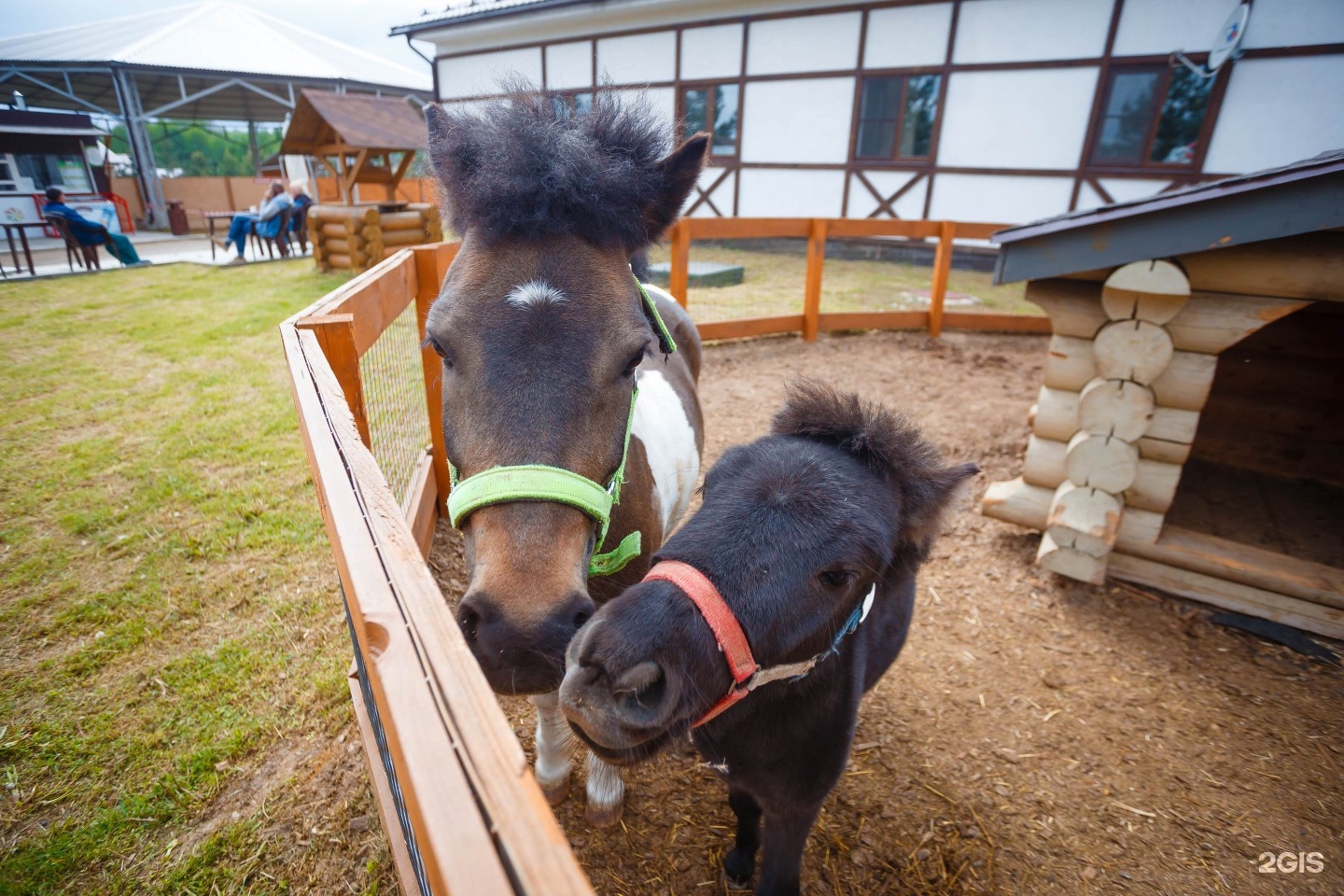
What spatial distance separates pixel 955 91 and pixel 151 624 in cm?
1330

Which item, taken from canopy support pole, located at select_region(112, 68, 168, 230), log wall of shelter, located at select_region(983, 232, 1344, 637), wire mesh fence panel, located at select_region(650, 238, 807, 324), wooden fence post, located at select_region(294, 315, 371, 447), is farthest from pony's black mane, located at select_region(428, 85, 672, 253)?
canopy support pole, located at select_region(112, 68, 168, 230)

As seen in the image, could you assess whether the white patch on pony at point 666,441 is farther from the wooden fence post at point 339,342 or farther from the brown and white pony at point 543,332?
the wooden fence post at point 339,342

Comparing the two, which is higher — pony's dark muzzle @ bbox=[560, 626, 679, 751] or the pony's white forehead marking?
the pony's white forehead marking

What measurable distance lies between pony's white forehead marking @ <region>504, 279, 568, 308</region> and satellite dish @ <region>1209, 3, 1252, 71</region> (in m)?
12.2

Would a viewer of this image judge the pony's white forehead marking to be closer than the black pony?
No

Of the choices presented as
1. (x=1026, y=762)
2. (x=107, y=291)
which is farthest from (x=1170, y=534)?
(x=107, y=291)

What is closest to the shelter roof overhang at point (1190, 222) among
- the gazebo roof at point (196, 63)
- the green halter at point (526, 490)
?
the green halter at point (526, 490)

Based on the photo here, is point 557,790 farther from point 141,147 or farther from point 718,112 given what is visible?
point 141,147

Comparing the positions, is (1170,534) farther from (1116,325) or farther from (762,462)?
(762,462)

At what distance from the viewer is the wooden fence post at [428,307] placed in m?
3.38

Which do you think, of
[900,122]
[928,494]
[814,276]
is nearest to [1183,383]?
[928,494]

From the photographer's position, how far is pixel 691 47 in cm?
1348

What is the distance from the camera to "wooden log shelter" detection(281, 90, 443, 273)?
444 inches

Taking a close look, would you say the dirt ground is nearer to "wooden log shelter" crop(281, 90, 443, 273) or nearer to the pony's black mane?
the pony's black mane
